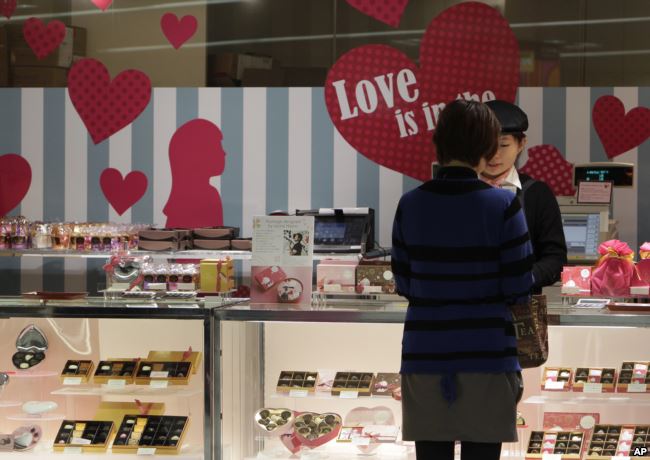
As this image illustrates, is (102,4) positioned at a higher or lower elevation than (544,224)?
higher

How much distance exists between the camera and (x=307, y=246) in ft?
12.4

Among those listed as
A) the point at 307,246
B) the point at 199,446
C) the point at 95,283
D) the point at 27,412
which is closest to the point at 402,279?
the point at 307,246

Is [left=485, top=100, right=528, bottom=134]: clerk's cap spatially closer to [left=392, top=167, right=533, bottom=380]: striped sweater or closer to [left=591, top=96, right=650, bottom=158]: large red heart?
[left=392, top=167, right=533, bottom=380]: striped sweater

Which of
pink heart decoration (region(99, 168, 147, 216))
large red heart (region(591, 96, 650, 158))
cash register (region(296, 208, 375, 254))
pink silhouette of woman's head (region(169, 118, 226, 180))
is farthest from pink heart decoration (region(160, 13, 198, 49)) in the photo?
large red heart (region(591, 96, 650, 158))

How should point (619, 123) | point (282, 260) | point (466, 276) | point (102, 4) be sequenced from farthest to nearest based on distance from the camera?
point (102, 4)
point (619, 123)
point (282, 260)
point (466, 276)

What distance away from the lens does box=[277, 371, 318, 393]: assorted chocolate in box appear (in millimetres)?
3797

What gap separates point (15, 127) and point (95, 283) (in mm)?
1182

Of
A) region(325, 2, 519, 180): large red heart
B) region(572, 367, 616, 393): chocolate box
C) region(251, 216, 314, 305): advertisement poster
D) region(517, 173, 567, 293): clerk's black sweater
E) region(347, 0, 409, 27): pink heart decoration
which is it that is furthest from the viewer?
region(347, 0, 409, 27): pink heart decoration

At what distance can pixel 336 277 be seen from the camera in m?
3.80

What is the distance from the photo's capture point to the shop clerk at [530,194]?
3420 millimetres

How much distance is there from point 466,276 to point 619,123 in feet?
12.7

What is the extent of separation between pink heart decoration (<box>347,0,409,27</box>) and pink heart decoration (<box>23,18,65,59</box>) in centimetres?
206

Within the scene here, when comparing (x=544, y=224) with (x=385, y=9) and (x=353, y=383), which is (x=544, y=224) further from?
(x=385, y=9)

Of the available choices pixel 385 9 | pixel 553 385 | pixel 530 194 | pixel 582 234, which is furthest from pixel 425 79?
pixel 553 385
